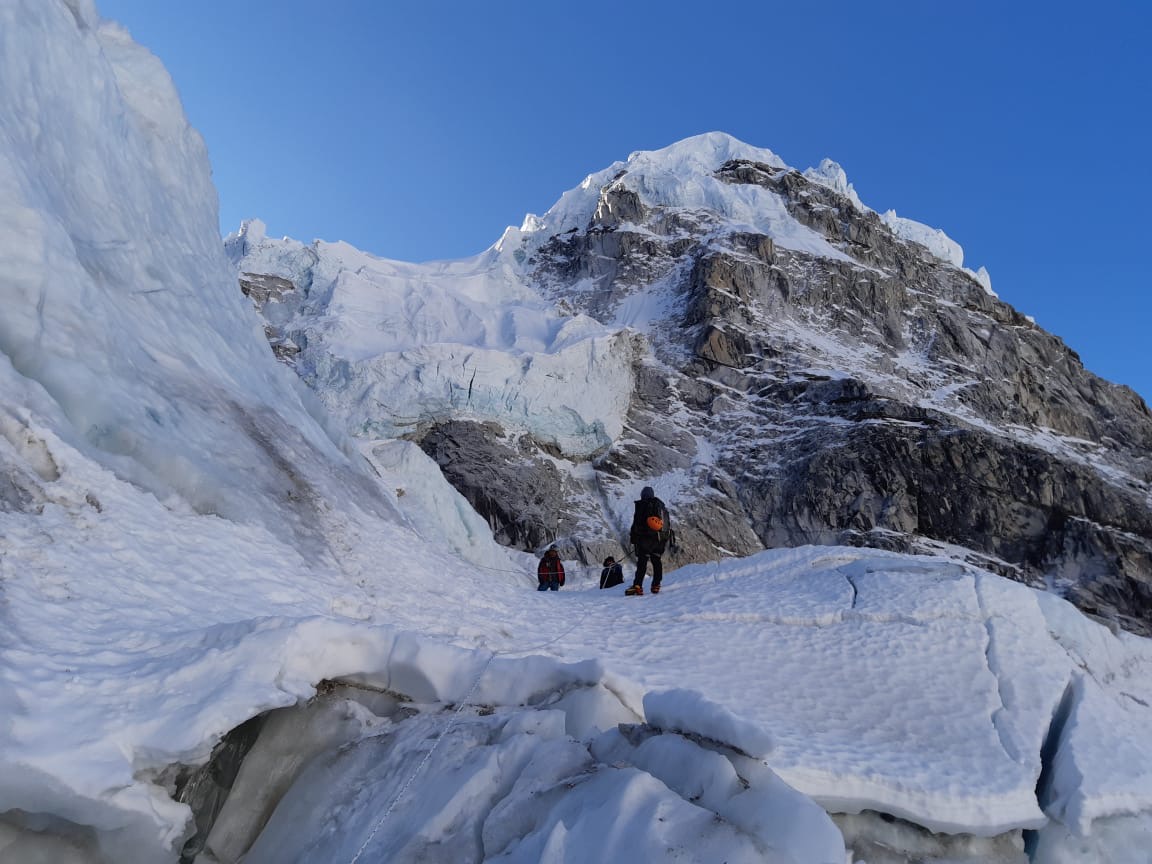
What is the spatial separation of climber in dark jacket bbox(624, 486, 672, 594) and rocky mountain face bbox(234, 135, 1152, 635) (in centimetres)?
2362

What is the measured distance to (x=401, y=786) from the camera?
3354 millimetres

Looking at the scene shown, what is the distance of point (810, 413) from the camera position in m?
42.6

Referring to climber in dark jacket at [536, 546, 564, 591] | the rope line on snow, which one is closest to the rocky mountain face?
climber in dark jacket at [536, 546, 564, 591]

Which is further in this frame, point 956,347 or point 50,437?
point 956,347

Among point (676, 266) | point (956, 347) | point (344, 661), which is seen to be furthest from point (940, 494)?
point (344, 661)

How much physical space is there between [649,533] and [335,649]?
20.5 feet

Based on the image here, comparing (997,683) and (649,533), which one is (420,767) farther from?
(649,533)

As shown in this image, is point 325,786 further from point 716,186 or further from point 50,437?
point 716,186

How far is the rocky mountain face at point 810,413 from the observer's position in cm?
3588

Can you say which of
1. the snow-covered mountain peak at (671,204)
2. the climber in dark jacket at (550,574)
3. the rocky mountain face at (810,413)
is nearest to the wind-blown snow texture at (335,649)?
the climber in dark jacket at (550,574)

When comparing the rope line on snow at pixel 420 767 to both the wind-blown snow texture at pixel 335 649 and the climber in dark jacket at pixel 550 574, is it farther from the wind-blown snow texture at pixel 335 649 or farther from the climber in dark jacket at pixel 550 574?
the climber in dark jacket at pixel 550 574

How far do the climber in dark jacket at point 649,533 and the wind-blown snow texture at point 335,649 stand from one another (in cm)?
67

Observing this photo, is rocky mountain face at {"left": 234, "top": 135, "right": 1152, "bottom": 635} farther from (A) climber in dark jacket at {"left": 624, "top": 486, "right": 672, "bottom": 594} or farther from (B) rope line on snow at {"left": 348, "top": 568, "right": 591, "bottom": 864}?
(B) rope line on snow at {"left": 348, "top": 568, "right": 591, "bottom": 864}

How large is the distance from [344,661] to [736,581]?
264 inches
